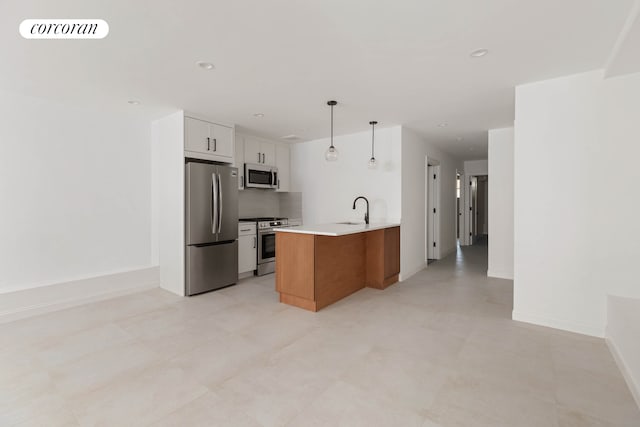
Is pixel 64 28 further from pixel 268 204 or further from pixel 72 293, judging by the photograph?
pixel 268 204

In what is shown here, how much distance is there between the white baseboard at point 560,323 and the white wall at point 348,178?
81.8 inches

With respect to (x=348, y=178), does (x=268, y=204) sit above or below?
below

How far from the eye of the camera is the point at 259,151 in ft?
18.2

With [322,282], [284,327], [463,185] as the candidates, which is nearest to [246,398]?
[284,327]

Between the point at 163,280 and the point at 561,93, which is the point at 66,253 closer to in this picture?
the point at 163,280

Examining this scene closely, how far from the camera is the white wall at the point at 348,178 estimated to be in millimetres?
4848

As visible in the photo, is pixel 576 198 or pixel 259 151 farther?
pixel 259 151

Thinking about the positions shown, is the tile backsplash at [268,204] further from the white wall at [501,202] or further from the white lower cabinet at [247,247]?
the white wall at [501,202]

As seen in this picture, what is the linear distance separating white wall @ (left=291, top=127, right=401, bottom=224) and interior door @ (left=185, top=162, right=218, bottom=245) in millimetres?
2111

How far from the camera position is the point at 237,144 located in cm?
515

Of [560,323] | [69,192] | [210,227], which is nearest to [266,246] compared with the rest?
[210,227]

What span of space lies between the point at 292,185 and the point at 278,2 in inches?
175

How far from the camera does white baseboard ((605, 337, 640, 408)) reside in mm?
1887

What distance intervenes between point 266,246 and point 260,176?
1236 millimetres
